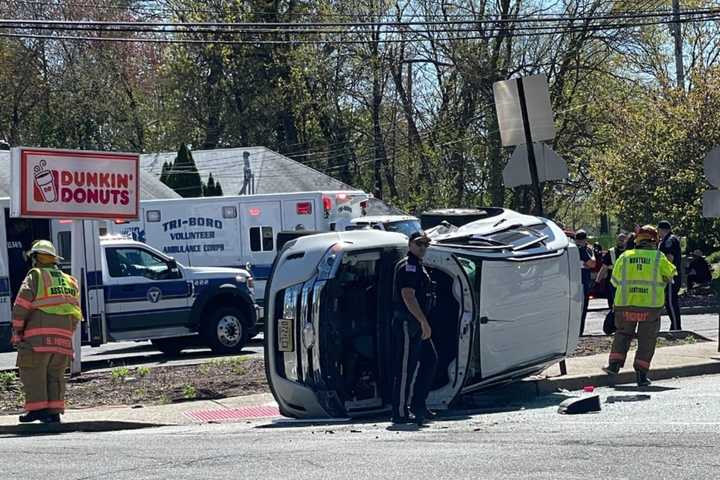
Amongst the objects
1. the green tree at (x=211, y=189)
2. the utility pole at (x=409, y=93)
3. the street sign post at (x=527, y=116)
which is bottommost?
the street sign post at (x=527, y=116)

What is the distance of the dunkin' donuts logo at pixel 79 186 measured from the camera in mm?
14430

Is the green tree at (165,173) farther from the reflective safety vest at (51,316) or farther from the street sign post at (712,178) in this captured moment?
the reflective safety vest at (51,316)

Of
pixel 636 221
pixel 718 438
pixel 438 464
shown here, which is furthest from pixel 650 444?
pixel 636 221

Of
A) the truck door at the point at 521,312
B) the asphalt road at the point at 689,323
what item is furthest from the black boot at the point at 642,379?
the asphalt road at the point at 689,323

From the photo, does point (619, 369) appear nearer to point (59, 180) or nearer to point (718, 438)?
point (718, 438)

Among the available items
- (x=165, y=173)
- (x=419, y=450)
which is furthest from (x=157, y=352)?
Answer: (x=165, y=173)

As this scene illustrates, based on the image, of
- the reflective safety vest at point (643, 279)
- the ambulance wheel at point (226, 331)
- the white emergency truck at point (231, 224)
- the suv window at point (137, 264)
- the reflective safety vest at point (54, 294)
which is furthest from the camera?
the white emergency truck at point (231, 224)

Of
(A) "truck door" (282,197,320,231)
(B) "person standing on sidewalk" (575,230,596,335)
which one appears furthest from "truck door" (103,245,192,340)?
(B) "person standing on sidewalk" (575,230,596,335)

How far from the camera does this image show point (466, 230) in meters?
11.6

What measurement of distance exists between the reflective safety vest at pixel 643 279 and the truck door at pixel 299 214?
11.3 metres

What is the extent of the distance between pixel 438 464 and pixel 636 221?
20078 millimetres

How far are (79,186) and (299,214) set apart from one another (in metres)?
9.25

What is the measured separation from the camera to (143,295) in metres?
17.9

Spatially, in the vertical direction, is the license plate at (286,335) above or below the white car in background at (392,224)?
below
